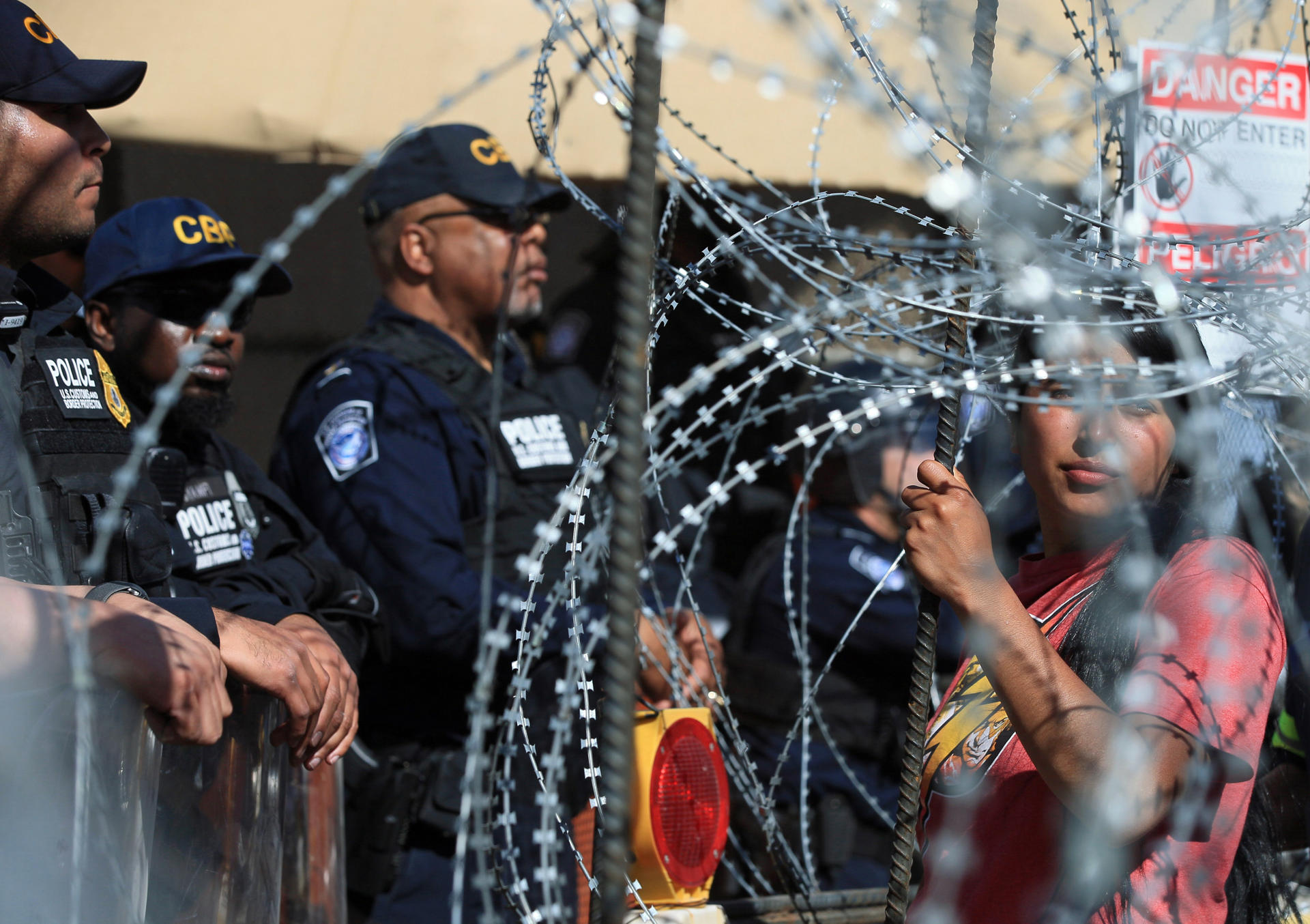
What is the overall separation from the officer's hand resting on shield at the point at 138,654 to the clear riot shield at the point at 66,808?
0.09 ft

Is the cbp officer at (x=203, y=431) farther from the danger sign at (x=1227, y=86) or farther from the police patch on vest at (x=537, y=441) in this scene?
the danger sign at (x=1227, y=86)

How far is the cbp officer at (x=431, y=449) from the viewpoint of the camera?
7.55 feet

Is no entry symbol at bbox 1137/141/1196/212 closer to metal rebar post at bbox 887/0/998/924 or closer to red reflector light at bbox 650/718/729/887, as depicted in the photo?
metal rebar post at bbox 887/0/998/924

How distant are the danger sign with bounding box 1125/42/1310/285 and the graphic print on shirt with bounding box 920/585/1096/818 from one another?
4.59ft

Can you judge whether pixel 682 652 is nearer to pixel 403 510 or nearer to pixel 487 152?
pixel 403 510

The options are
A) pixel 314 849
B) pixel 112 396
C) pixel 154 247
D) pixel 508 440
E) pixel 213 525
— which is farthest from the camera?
pixel 508 440

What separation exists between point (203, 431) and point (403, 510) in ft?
1.41

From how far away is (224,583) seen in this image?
2012mm

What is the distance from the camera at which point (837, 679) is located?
304cm

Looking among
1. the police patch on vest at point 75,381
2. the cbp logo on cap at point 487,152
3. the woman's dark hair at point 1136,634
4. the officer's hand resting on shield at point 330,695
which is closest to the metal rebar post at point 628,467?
the woman's dark hair at point 1136,634

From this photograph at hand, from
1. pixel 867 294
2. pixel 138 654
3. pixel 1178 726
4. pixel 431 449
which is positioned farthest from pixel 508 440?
pixel 1178 726

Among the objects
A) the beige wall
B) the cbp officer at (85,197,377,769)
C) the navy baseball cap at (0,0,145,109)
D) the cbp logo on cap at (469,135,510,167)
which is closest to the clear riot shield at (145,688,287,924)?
the cbp officer at (85,197,377,769)

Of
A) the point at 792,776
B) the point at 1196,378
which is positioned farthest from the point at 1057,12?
the point at 1196,378

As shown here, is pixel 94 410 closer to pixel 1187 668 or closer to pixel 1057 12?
pixel 1187 668
